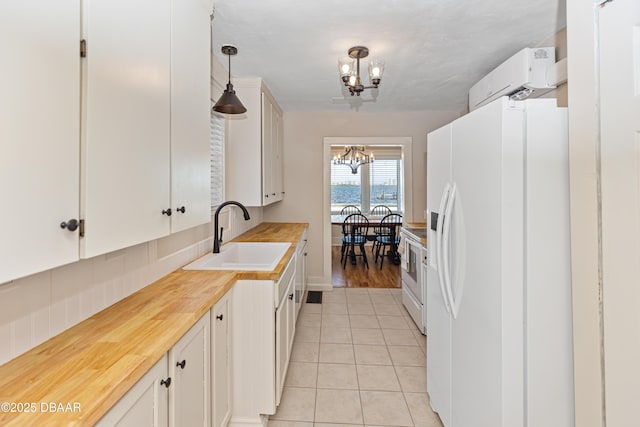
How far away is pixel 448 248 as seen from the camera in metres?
1.61

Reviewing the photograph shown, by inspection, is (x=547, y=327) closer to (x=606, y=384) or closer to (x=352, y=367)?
Answer: (x=606, y=384)

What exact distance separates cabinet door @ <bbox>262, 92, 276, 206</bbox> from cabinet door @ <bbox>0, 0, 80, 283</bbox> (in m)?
2.33

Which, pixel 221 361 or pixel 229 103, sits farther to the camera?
pixel 229 103

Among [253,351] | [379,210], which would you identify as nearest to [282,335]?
[253,351]

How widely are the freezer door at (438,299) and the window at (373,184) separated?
6.04 meters

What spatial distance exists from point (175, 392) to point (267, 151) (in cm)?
258

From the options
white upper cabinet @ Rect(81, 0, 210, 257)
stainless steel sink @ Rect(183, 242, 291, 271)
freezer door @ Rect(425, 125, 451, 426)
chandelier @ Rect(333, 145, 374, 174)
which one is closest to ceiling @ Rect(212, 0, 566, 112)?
white upper cabinet @ Rect(81, 0, 210, 257)

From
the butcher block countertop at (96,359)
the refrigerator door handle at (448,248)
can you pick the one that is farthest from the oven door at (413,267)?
the butcher block countertop at (96,359)

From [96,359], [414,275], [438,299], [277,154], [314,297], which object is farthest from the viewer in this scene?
[314,297]

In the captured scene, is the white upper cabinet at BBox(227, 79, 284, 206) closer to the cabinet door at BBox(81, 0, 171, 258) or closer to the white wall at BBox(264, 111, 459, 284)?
the white wall at BBox(264, 111, 459, 284)

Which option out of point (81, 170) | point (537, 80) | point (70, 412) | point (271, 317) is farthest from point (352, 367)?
point (537, 80)

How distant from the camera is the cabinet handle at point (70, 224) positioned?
0.77 metres

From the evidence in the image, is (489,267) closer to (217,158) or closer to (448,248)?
(448,248)

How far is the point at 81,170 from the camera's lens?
82 cm
